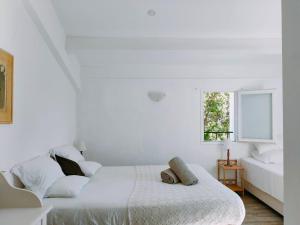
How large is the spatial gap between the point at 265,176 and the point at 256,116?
54.6 inches

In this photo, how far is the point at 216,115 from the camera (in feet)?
17.7

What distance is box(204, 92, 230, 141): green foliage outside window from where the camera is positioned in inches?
211

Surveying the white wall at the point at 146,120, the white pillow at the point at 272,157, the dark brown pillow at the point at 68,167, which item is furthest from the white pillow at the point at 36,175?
the white pillow at the point at 272,157

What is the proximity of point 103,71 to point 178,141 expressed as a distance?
6.48 feet

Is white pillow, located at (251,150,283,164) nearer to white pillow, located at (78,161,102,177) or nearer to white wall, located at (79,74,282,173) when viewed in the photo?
white wall, located at (79,74,282,173)

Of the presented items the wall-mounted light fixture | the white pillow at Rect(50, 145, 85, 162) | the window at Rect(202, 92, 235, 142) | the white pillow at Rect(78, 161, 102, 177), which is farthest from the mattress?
the white pillow at Rect(50, 145, 85, 162)

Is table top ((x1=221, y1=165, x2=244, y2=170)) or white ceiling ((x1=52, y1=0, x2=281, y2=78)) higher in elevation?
white ceiling ((x1=52, y1=0, x2=281, y2=78))

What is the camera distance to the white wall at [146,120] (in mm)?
5082

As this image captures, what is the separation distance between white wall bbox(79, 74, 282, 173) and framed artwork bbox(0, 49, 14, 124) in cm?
276

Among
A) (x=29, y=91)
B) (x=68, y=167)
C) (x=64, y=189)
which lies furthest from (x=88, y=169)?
(x=29, y=91)

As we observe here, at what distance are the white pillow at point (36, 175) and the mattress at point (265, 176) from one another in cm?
293

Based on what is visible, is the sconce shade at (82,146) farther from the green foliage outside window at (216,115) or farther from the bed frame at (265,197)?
the bed frame at (265,197)

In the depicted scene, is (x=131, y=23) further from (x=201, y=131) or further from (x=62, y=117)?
(x=201, y=131)

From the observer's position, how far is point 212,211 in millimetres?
2459
